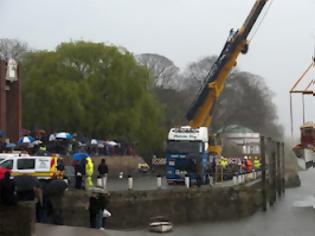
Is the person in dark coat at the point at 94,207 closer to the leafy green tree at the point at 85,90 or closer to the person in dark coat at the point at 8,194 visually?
the person in dark coat at the point at 8,194

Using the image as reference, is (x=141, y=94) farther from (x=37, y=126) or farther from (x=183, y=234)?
(x=183, y=234)

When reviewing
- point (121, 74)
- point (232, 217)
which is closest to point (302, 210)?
point (232, 217)

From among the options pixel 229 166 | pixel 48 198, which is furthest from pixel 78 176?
pixel 229 166

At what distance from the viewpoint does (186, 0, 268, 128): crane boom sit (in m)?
44.2

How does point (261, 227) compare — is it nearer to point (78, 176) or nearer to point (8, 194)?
point (78, 176)

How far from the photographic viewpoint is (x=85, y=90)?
6328 centimetres

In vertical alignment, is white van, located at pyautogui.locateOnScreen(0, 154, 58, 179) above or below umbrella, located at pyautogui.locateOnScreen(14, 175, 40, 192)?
above

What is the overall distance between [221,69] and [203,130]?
24.1ft

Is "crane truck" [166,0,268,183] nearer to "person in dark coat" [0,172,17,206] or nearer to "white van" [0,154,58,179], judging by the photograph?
"white van" [0,154,58,179]

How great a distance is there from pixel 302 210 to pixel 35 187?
75.9ft

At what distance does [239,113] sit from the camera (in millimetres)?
106312

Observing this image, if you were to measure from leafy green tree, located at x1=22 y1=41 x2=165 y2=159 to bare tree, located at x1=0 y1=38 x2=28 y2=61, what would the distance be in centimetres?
937

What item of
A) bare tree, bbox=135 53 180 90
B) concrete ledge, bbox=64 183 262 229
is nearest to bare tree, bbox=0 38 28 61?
bare tree, bbox=135 53 180 90

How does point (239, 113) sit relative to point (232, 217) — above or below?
above
